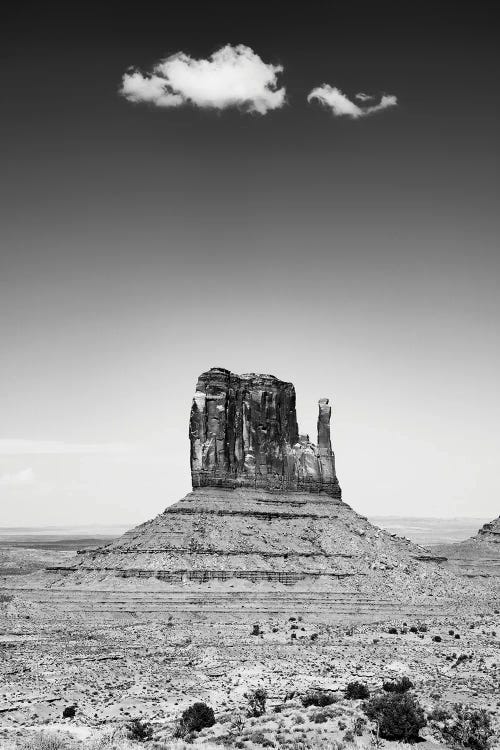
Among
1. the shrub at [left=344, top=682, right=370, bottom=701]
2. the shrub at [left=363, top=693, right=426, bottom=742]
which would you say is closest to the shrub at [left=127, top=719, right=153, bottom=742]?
the shrub at [left=363, top=693, right=426, bottom=742]

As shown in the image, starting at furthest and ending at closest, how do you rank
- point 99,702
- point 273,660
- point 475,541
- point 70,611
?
point 475,541
point 70,611
point 273,660
point 99,702

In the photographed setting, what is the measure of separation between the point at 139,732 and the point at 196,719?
2.92 metres

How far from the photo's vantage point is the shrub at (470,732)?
1320 inches

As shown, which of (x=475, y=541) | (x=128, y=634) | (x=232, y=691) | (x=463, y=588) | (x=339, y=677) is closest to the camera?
(x=232, y=691)

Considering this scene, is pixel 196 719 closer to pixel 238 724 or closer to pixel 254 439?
pixel 238 724

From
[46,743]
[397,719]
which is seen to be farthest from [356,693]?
[46,743]

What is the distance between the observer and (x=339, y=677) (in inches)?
2111

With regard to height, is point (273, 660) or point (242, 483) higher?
point (242, 483)

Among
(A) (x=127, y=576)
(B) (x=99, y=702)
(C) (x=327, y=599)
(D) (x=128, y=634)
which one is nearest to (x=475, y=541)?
(C) (x=327, y=599)

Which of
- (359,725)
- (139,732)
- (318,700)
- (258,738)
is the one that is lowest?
(139,732)

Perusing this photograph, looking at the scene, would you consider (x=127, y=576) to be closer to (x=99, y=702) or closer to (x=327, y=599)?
(x=327, y=599)

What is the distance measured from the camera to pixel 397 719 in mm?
35406

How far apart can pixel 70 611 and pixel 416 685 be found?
45.1 metres

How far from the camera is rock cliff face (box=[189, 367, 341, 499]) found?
107 m
